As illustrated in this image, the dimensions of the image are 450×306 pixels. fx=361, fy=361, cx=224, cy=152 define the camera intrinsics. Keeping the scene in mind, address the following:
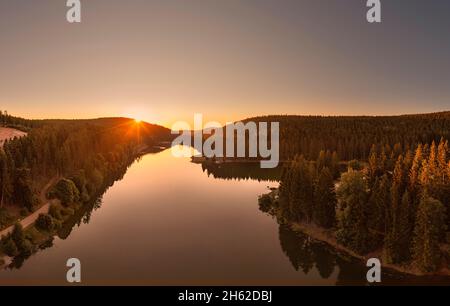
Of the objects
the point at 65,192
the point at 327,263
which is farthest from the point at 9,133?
the point at 327,263

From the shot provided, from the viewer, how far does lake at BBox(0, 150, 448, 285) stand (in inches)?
2007

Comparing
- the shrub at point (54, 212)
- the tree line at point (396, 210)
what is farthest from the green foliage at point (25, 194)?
the tree line at point (396, 210)

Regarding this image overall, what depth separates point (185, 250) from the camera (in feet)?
200

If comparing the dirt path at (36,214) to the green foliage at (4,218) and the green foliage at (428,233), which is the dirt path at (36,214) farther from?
the green foliage at (428,233)

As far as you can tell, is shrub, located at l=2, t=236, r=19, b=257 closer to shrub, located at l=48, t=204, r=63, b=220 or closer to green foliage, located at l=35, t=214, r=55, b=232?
green foliage, located at l=35, t=214, r=55, b=232

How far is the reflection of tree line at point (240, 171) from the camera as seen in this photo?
472 feet

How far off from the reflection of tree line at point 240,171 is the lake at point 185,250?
40993 mm

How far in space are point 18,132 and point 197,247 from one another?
15774cm

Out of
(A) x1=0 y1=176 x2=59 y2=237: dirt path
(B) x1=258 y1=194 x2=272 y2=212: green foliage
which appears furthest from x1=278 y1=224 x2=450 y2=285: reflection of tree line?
(A) x1=0 y1=176 x2=59 y2=237: dirt path

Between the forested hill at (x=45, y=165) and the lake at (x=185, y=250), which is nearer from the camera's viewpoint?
the lake at (x=185, y=250)

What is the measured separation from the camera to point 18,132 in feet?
597

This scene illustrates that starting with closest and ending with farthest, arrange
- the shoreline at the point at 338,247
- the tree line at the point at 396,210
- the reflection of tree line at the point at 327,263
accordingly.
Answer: the reflection of tree line at the point at 327,263 → the tree line at the point at 396,210 → the shoreline at the point at 338,247

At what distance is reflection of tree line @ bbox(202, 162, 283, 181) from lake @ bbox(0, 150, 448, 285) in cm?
4099

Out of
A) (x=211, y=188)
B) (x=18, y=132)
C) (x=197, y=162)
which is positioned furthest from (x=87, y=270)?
(x=18, y=132)
